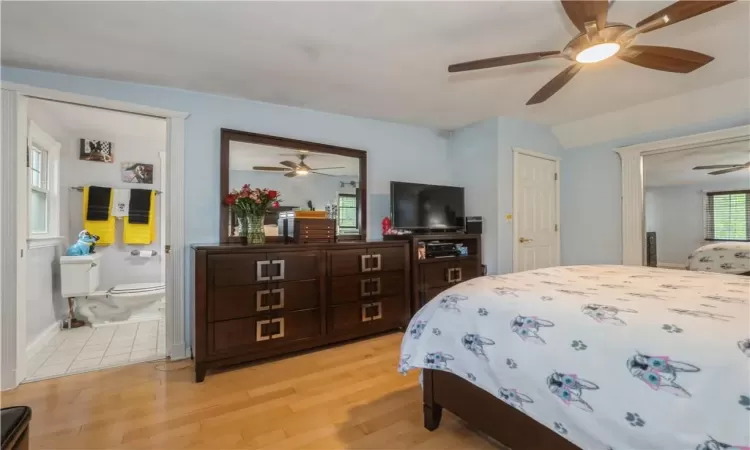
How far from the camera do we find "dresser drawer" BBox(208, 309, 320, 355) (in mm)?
2285

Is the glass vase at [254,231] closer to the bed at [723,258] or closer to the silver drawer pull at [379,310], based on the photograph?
the silver drawer pull at [379,310]

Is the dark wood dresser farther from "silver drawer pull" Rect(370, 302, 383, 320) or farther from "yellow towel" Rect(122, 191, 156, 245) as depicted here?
"yellow towel" Rect(122, 191, 156, 245)

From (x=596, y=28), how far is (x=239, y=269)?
2469 millimetres

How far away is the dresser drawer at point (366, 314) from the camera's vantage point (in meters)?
2.75

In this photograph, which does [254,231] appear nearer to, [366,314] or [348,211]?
[348,211]

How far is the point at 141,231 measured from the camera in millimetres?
4102

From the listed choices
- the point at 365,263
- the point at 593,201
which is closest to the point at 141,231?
the point at 365,263

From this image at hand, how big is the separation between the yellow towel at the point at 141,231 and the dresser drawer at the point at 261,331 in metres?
2.60

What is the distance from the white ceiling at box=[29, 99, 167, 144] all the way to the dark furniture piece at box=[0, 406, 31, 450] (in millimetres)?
2402

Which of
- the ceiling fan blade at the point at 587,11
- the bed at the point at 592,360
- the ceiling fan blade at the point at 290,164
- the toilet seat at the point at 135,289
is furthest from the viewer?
the toilet seat at the point at 135,289

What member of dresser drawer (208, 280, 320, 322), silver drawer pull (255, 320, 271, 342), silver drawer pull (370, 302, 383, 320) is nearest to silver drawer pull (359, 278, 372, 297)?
silver drawer pull (370, 302, 383, 320)

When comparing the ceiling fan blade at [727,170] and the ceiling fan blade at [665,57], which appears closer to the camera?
the ceiling fan blade at [665,57]

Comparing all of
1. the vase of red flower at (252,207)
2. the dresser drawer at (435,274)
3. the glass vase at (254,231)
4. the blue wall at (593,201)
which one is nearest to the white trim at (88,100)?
the vase of red flower at (252,207)

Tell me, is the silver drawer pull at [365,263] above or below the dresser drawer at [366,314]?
above
